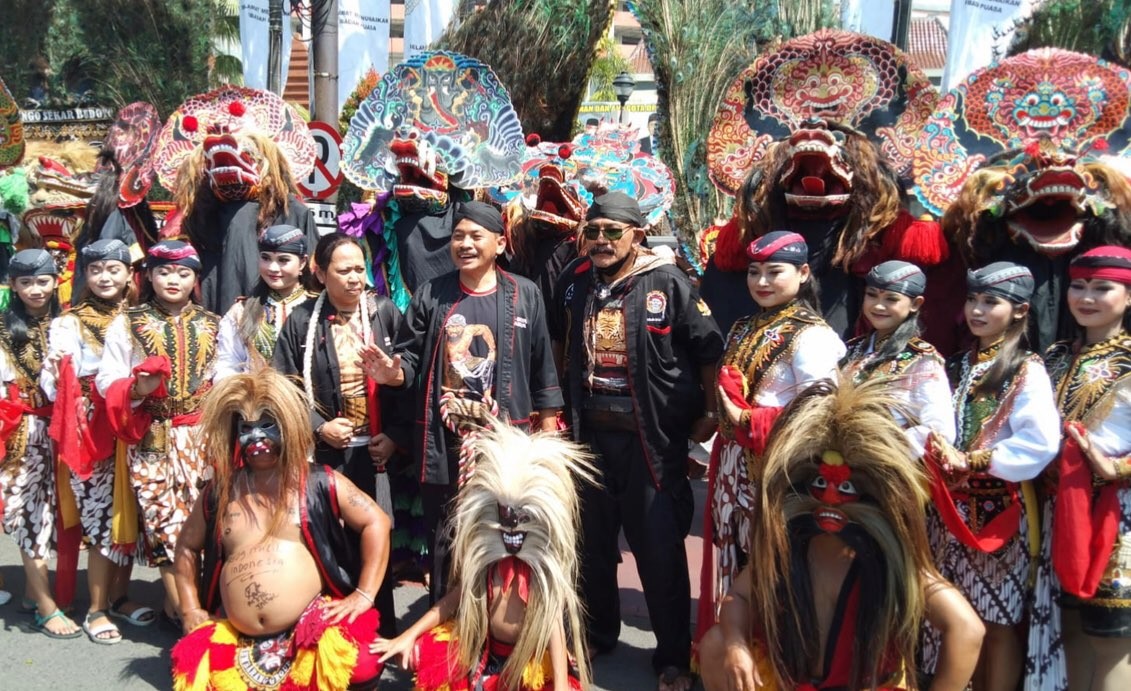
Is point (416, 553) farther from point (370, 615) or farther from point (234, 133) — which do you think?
point (234, 133)

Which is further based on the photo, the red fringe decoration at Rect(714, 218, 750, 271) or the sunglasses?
the red fringe decoration at Rect(714, 218, 750, 271)

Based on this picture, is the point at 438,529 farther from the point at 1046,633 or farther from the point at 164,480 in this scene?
the point at 1046,633

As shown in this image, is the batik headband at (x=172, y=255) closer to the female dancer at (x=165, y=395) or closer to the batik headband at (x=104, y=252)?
the female dancer at (x=165, y=395)

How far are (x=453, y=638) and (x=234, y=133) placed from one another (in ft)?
9.83

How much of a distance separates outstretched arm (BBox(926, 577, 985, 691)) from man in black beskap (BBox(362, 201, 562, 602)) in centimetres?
151

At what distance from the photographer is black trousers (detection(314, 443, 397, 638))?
144 inches

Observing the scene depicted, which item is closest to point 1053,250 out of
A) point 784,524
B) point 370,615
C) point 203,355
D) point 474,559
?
point 784,524

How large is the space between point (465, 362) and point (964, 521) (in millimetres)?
1768

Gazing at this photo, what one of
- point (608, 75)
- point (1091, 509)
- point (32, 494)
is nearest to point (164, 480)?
point (32, 494)

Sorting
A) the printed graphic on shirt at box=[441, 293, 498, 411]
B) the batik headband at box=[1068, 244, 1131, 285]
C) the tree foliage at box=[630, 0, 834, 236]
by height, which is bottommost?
the printed graphic on shirt at box=[441, 293, 498, 411]

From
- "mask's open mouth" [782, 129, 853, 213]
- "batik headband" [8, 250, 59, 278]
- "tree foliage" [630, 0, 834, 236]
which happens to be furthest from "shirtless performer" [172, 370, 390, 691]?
"tree foliage" [630, 0, 834, 236]

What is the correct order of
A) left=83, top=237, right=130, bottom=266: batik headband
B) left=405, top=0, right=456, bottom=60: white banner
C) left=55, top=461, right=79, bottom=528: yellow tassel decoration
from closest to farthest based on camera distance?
left=83, top=237, right=130, bottom=266: batik headband → left=55, top=461, right=79, bottom=528: yellow tassel decoration → left=405, top=0, right=456, bottom=60: white banner

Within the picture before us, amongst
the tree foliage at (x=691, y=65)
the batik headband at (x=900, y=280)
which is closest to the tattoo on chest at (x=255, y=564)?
the batik headband at (x=900, y=280)

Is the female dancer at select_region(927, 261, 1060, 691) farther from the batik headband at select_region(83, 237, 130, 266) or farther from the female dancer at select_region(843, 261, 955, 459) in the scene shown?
the batik headband at select_region(83, 237, 130, 266)
